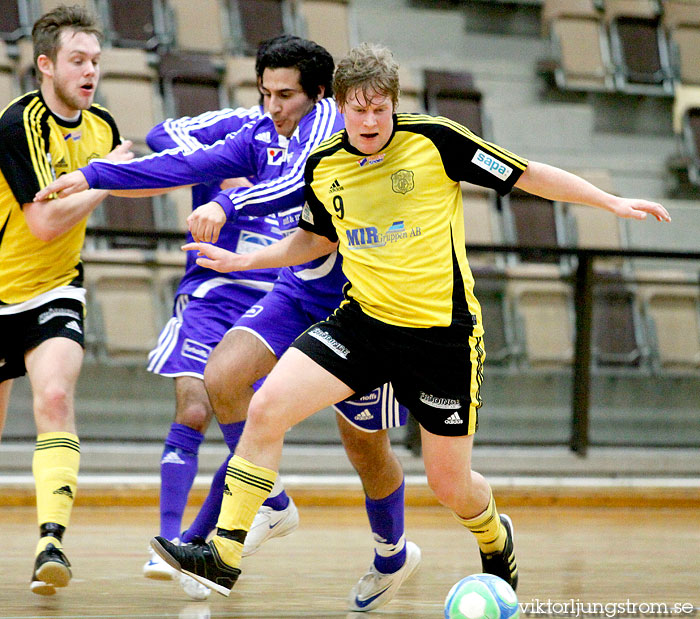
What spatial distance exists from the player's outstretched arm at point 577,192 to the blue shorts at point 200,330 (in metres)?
1.42

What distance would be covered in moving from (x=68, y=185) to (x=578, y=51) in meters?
7.98

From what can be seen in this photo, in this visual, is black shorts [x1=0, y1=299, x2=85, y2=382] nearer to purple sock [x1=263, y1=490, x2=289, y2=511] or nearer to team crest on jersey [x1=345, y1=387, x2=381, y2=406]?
purple sock [x1=263, y1=490, x2=289, y2=511]

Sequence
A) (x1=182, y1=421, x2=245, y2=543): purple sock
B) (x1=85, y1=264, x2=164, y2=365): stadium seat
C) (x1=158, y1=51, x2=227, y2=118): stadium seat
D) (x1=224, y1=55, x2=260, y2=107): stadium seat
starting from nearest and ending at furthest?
(x1=182, y1=421, x2=245, y2=543): purple sock < (x1=85, y1=264, x2=164, y2=365): stadium seat < (x1=158, y1=51, x2=227, y2=118): stadium seat < (x1=224, y1=55, x2=260, y2=107): stadium seat

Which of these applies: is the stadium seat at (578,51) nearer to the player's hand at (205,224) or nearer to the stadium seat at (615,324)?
the stadium seat at (615,324)

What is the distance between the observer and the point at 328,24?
9664 millimetres

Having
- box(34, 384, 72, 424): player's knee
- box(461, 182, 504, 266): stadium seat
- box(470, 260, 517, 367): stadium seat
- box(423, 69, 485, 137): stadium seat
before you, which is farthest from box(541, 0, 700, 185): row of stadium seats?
box(34, 384, 72, 424): player's knee

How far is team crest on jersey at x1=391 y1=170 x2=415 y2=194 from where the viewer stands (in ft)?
10.2

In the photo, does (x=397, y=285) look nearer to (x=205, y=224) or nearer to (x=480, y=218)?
(x=205, y=224)

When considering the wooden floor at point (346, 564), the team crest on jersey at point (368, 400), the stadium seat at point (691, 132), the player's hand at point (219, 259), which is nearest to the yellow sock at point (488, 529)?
the wooden floor at point (346, 564)

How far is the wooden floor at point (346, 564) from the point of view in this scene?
3.31m

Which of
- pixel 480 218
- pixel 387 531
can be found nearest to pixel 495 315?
pixel 480 218

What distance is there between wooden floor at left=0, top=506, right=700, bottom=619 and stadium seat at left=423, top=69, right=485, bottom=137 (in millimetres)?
3839

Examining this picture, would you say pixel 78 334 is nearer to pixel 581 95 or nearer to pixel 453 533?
pixel 453 533

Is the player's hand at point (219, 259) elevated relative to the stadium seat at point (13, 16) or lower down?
lower down
